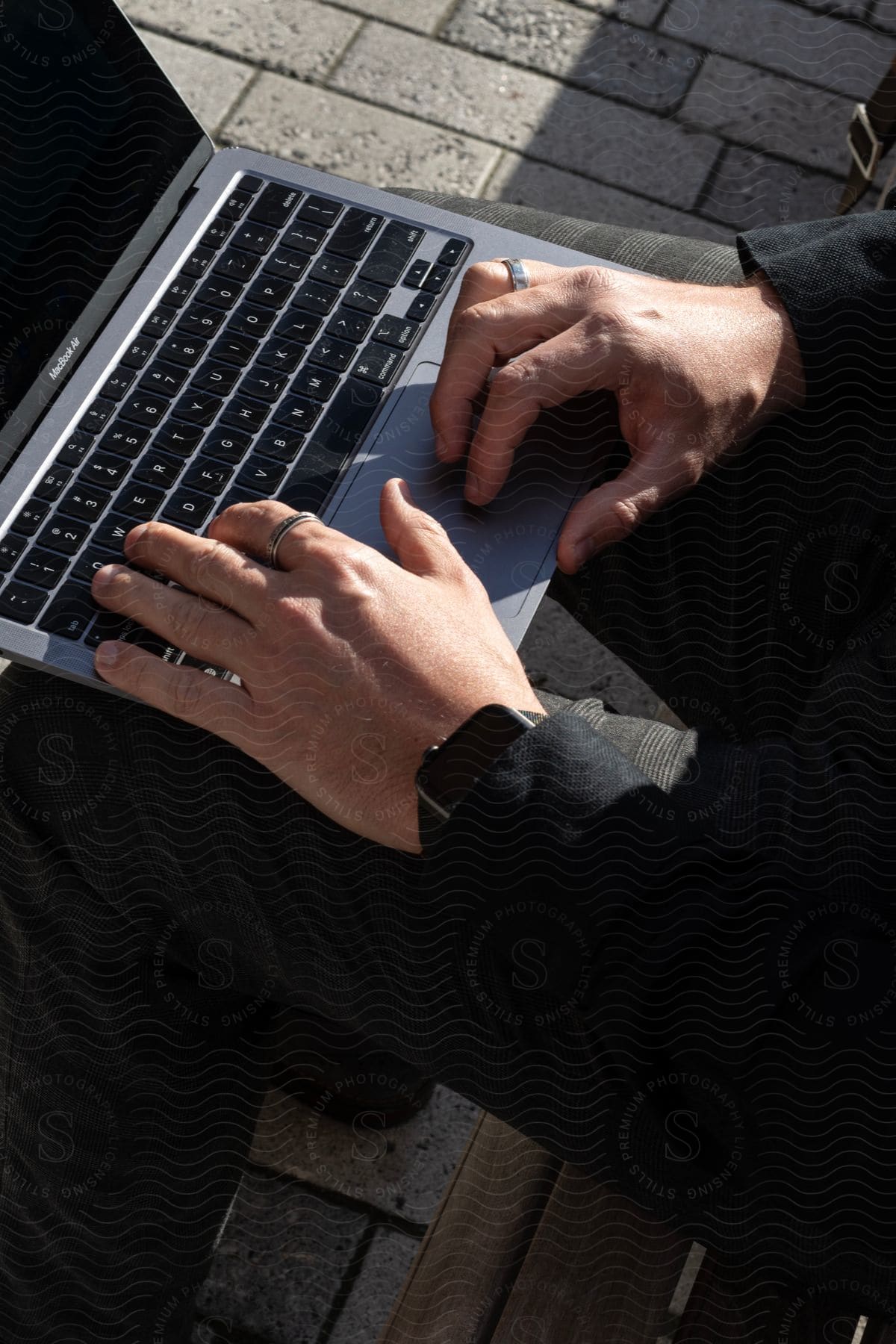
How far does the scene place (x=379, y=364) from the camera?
4.52ft

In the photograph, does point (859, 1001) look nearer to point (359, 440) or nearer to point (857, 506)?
point (857, 506)

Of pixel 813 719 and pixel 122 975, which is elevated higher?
pixel 813 719

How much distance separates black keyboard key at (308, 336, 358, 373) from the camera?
138cm

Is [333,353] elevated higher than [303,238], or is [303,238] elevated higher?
[303,238]

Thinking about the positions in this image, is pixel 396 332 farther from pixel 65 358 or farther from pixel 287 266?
pixel 65 358

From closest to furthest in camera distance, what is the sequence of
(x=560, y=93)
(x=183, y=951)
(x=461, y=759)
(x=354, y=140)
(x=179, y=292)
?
(x=461, y=759) < (x=183, y=951) < (x=179, y=292) < (x=354, y=140) < (x=560, y=93)

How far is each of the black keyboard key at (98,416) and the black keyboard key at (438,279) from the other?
1.31ft

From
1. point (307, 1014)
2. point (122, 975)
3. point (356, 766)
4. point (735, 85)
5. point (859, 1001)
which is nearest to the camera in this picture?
point (859, 1001)

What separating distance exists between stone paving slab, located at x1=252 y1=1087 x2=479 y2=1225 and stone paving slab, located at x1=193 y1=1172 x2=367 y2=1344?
3 cm

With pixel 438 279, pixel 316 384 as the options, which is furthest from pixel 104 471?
pixel 438 279

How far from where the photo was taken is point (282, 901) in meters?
1.22

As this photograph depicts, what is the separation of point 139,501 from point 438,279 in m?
0.46

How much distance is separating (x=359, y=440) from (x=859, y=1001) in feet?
2.52

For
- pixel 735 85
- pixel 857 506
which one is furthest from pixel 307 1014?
pixel 735 85
